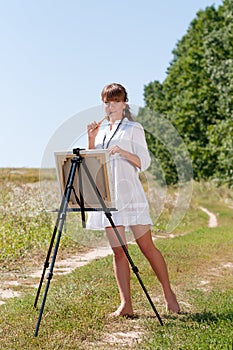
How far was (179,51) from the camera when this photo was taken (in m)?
48.2

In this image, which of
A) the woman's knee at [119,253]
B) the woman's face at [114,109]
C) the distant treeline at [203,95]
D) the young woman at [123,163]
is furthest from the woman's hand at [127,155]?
the distant treeline at [203,95]

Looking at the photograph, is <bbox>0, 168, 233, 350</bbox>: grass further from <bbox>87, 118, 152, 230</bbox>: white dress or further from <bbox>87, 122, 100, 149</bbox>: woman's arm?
<bbox>87, 122, 100, 149</bbox>: woman's arm

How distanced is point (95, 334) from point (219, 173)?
29.2 meters

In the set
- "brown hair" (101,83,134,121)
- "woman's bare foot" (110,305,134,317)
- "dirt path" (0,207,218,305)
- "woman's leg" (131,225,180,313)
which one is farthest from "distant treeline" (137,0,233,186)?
"brown hair" (101,83,134,121)

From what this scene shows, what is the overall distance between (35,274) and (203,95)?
28.7 meters

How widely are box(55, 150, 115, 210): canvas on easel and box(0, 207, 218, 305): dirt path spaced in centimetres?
140

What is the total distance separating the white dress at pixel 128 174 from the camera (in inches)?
259

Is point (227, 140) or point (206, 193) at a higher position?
point (227, 140)

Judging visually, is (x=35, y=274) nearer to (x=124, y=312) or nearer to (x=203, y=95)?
(x=124, y=312)

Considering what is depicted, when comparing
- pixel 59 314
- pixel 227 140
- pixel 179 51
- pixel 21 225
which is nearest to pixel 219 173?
pixel 227 140

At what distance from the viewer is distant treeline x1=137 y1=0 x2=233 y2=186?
3108 cm

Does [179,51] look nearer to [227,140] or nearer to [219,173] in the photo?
[219,173]

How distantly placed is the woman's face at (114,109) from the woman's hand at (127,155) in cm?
43

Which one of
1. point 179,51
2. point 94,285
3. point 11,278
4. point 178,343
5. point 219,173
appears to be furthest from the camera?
point 179,51
